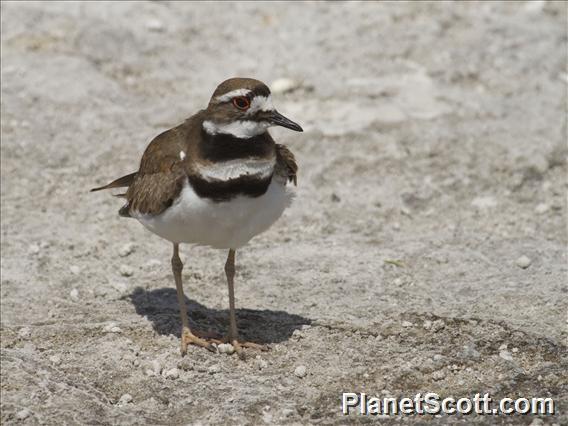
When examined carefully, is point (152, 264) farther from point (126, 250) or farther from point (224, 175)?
point (224, 175)

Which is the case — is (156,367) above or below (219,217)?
below

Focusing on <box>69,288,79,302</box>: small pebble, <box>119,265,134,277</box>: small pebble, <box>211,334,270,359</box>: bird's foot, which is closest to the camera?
<box>211,334,270,359</box>: bird's foot

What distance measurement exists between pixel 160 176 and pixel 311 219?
2.42m

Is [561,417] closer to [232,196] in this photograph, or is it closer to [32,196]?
[232,196]

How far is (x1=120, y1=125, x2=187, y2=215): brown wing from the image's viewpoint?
5930mm

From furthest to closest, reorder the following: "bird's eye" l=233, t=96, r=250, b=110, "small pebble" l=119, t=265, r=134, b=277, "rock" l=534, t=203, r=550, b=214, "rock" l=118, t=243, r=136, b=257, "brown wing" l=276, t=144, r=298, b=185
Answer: "rock" l=534, t=203, r=550, b=214
"rock" l=118, t=243, r=136, b=257
"small pebble" l=119, t=265, r=134, b=277
"brown wing" l=276, t=144, r=298, b=185
"bird's eye" l=233, t=96, r=250, b=110

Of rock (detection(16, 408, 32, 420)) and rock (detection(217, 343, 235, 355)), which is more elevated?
rock (detection(217, 343, 235, 355))

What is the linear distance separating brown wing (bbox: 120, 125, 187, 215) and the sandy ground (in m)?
0.89

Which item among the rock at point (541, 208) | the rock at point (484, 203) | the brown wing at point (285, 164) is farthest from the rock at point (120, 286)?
the rock at point (541, 208)

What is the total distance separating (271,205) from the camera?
592cm

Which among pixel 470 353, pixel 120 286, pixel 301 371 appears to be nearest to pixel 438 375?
pixel 470 353

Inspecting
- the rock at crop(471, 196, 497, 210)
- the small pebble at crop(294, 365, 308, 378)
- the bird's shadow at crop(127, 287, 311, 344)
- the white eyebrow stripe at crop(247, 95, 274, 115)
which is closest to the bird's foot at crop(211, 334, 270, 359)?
the bird's shadow at crop(127, 287, 311, 344)

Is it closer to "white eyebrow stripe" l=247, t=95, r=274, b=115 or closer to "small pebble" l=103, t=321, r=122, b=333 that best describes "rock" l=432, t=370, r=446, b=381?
"white eyebrow stripe" l=247, t=95, r=274, b=115

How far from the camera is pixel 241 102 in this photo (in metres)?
5.82
